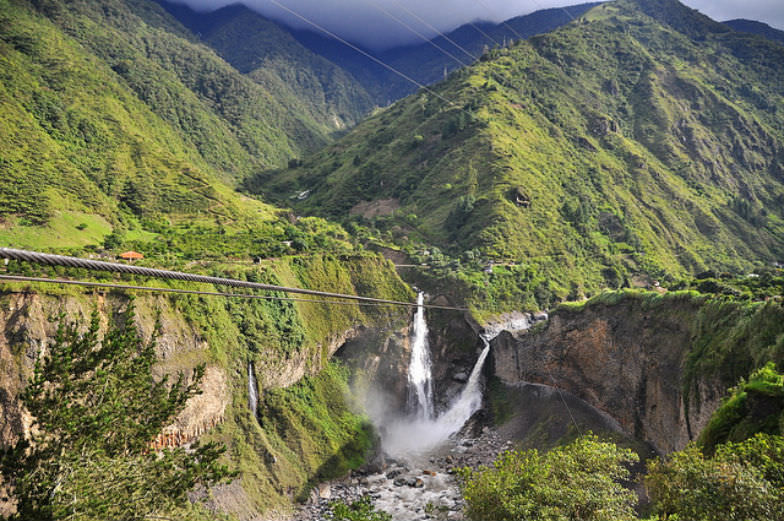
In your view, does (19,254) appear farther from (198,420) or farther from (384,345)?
(384,345)

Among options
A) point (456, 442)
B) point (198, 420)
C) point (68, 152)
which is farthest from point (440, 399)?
point (68, 152)

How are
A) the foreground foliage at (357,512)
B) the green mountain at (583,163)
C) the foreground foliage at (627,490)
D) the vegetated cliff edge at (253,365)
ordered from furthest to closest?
the green mountain at (583,163) → the foreground foliage at (357,512) → the vegetated cliff edge at (253,365) → the foreground foliage at (627,490)

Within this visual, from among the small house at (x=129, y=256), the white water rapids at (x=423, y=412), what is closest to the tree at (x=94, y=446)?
the small house at (x=129, y=256)

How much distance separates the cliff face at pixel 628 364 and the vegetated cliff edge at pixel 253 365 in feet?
55.6

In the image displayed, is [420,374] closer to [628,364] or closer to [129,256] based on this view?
[628,364]

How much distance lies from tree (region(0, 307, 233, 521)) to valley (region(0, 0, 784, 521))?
9cm

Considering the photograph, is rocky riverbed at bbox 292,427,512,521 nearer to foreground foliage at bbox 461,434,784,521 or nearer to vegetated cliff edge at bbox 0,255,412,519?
vegetated cliff edge at bbox 0,255,412,519

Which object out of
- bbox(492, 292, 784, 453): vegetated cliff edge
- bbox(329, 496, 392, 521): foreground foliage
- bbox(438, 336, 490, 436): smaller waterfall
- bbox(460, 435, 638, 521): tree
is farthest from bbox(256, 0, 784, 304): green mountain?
bbox(460, 435, 638, 521): tree

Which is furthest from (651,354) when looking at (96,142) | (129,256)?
(96,142)

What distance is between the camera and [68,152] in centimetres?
7819

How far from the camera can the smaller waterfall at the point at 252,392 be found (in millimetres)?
40094

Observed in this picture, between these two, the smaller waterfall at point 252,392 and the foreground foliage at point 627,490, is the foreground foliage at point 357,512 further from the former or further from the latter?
the foreground foliage at point 627,490

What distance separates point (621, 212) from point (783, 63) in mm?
115627

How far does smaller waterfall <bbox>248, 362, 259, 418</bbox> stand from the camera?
4009 centimetres
